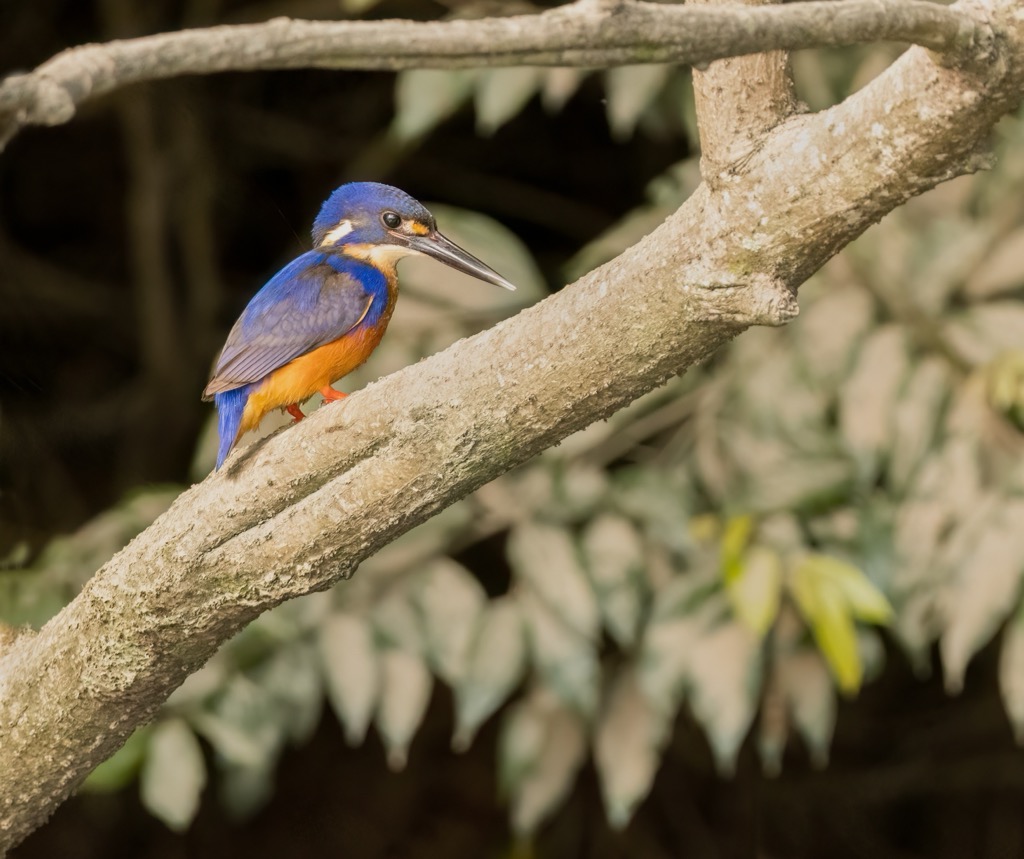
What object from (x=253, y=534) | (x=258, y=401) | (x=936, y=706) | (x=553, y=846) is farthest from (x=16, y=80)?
(x=936, y=706)

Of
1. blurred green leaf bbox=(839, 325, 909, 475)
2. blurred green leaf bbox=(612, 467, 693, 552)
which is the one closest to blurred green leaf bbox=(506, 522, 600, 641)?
blurred green leaf bbox=(612, 467, 693, 552)

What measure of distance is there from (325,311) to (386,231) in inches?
6.6

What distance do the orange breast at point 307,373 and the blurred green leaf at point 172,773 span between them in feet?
1.81

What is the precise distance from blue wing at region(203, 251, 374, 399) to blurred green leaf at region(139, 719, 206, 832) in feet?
1.99

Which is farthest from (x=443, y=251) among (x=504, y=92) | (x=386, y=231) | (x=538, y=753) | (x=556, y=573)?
(x=538, y=753)

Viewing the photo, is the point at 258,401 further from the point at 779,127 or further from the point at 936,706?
the point at 936,706

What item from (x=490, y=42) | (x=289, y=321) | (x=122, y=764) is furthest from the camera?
(x=122, y=764)

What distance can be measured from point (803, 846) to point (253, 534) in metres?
2.73

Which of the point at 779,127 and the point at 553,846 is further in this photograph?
the point at 553,846

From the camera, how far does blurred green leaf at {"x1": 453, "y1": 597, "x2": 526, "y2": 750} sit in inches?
78.6

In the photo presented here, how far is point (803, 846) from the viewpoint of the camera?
140 inches

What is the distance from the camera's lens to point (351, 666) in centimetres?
198

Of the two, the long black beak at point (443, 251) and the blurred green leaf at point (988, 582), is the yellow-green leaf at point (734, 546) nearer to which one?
the blurred green leaf at point (988, 582)

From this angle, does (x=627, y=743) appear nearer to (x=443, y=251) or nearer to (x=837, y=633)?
(x=837, y=633)
